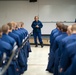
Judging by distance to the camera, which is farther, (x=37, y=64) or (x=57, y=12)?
(x=57, y=12)

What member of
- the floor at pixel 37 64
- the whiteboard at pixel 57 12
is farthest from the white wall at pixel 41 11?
the floor at pixel 37 64

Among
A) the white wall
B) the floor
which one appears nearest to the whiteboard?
the white wall

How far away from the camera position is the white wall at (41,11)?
11750mm

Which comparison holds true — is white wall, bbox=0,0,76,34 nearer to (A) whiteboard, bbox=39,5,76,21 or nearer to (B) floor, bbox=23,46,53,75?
(A) whiteboard, bbox=39,5,76,21

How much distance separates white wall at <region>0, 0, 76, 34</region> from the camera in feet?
38.5

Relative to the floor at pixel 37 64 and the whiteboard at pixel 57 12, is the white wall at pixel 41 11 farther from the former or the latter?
the floor at pixel 37 64

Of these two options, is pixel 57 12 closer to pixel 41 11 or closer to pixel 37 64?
pixel 41 11

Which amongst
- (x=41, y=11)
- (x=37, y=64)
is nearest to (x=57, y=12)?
(x=41, y=11)

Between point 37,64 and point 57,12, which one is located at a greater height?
point 57,12

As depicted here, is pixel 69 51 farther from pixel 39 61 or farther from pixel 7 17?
pixel 7 17

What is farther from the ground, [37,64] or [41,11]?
[41,11]

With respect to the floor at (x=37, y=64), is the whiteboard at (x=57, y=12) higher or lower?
higher

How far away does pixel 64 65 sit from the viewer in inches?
119

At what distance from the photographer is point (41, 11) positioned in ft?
38.9
